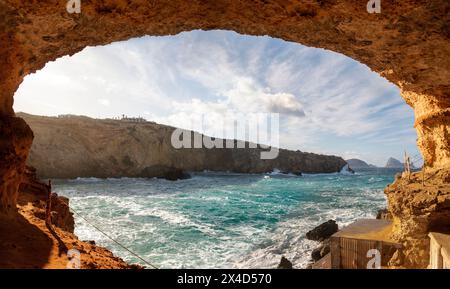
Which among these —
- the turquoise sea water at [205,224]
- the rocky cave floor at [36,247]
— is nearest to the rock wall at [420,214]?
the turquoise sea water at [205,224]

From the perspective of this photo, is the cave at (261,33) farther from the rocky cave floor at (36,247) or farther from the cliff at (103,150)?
the cliff at (103,150)

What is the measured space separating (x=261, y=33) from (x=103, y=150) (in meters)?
54.8

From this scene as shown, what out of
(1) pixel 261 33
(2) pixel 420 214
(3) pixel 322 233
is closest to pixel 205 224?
(3) pixel 322 233

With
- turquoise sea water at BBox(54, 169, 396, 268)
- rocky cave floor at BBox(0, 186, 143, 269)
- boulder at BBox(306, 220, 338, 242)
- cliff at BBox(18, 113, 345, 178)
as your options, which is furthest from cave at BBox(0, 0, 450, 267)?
cliff at BBox(18, 113, 345, 178)

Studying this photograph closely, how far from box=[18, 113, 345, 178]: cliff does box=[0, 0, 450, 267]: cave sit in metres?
48.7

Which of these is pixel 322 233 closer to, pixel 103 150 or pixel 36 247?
pixel 36 247

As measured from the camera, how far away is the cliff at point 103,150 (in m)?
49.6

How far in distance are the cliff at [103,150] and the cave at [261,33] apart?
48672mm

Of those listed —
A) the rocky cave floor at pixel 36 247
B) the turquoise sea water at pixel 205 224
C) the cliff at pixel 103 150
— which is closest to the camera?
the rocky cave floor at pixel 36 247

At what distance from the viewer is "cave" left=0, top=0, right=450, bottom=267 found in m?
5.74

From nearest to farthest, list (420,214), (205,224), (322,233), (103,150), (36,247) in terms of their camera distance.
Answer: (36,247) → (420,214) → (322,233) → (205,224) → (103,150)

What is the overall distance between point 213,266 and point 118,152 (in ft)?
156

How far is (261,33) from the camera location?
755 centimetres
